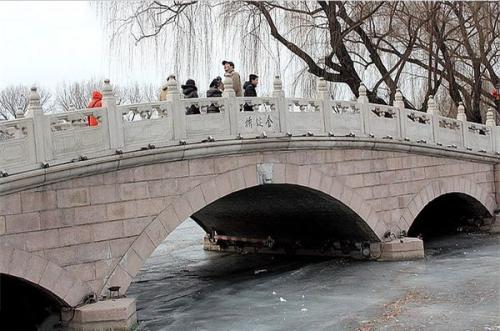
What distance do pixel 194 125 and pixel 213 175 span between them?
713 mm

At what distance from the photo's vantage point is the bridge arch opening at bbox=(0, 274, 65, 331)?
8.24 m

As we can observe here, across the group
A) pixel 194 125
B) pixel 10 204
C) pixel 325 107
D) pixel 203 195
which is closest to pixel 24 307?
pixel 10 204

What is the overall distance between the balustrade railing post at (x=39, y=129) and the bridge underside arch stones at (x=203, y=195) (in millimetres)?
178

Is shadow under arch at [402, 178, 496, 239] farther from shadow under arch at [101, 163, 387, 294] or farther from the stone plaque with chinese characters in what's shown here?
the stone plaque with chinese characters

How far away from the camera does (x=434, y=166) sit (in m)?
12.5

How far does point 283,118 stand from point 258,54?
14.6ft

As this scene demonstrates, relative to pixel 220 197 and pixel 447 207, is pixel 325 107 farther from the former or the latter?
pixel 447 207

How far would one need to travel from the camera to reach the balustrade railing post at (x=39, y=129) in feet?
23.7

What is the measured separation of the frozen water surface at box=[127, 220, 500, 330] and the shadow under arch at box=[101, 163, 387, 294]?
744 millimetres

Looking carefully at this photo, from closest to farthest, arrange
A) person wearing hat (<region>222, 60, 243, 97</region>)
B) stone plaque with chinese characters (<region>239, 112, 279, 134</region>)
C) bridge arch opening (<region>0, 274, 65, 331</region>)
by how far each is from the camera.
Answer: bridge arch opening (<region>0, 274, 65, 331</region>), stone plaque with chinese characters (<region>239, 112, 279, 134</region>), person wearing hat (<region>222, 60, 243, 97</region>)

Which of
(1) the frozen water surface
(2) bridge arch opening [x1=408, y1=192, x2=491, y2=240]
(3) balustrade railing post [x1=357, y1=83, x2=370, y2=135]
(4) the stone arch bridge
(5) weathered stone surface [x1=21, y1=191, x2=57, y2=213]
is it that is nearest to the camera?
(5) weathered stone surface [x1=21, y1=191, x2=57, y2=213]

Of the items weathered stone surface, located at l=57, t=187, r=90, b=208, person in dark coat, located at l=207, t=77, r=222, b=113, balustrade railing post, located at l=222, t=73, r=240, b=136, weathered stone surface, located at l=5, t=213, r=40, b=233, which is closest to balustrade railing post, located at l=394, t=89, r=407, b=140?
person in dark coat, located at l=207, t=77, r=222, b=113

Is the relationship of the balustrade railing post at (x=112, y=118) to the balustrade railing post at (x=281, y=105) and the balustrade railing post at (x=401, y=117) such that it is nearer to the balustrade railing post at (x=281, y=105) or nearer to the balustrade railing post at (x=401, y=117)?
the balustrade railing post at (x=281, y=105)

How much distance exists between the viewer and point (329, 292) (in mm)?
9406
